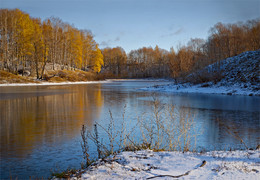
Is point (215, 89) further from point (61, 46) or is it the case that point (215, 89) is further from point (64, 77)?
point (61, 46)

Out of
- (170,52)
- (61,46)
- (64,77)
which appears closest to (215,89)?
(64,77)

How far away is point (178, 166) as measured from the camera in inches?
169

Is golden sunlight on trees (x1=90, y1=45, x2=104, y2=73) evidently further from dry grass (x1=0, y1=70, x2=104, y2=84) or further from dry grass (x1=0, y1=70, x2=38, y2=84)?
dry grass (x1=0, y1=70, x2=38, y2=84)

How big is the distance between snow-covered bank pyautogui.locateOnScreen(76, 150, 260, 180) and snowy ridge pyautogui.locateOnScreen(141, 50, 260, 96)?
21.9 metres

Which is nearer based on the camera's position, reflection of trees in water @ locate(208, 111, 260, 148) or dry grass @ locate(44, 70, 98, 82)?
reflection of trees in water @ locate(208, 111, 260, 148)

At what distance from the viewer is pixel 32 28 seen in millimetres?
49969

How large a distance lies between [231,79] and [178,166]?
28.9m

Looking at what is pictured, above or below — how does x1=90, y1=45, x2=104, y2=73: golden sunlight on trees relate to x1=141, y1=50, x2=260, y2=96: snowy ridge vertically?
above

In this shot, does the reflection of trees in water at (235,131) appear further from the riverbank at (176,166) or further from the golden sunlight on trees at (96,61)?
the golden sunlight on trees at (96,61)

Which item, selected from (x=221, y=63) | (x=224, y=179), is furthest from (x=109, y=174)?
(x=221, y=63)

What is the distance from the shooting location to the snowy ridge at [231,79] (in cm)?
2698

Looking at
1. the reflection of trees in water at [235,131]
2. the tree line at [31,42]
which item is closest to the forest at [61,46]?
the tree line at [31,42]

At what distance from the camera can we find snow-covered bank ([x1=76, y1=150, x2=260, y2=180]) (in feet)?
12.8

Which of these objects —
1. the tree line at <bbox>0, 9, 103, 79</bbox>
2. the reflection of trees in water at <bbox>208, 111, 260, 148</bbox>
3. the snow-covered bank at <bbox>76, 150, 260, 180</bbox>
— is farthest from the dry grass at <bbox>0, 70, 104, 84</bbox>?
the snow-covered bank at <bbox>76, 150, 260, 180</bbox>
